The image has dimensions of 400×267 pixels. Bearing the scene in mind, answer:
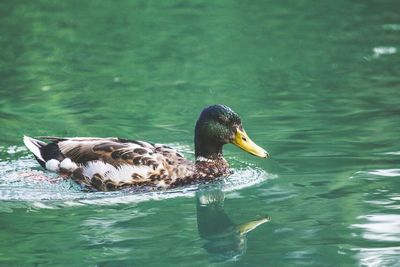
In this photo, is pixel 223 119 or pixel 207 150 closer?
pixel 223 119

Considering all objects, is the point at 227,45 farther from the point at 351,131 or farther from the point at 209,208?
the point at 209,208

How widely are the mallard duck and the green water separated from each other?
0.18 m

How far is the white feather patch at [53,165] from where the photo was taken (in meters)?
10.1

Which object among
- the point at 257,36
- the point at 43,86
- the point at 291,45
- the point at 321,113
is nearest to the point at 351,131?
the point at 321,113

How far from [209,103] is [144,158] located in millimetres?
3832

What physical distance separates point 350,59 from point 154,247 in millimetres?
9080

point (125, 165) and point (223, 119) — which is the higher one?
point (223, 119)

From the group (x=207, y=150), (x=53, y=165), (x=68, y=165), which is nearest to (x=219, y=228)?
(x=207, y=150)

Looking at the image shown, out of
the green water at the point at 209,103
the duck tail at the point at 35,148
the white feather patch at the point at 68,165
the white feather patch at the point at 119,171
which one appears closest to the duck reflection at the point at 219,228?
the green water at the point at 209,103

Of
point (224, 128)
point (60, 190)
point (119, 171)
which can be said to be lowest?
point (60, 190)

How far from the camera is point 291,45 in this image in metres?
17.5

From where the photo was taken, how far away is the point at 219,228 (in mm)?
8328

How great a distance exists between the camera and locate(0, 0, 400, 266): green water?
25.8 ft

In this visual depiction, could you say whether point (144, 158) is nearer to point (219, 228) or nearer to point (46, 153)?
point (46, 153)
